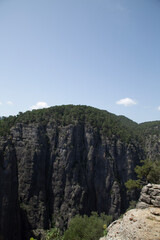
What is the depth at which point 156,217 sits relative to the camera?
17.6m

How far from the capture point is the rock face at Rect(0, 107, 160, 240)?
5791cm

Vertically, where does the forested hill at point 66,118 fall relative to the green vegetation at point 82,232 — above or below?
above

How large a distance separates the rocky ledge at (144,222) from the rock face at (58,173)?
155ft

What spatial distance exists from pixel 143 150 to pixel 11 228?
77.5 metres

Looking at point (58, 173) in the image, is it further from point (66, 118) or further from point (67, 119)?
point (66, 118)

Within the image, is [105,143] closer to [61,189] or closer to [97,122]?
[97,122]

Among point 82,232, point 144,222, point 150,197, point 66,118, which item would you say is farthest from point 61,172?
point 144,222

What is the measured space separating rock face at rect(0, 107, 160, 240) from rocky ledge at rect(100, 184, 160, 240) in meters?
47.2

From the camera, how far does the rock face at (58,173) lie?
190ft

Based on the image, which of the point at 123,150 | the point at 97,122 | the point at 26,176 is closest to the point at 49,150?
the point at 26,176

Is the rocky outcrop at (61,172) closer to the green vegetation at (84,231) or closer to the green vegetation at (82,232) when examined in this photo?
the green vegetation at (82,232)

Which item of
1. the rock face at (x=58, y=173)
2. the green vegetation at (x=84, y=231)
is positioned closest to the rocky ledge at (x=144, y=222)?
the green vegetation at (x=84, y=231)

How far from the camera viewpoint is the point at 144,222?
16.8 meters

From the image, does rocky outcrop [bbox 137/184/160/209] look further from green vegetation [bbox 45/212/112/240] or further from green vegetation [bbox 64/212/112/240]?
green vegetation [bbox 64/212/112/240]
